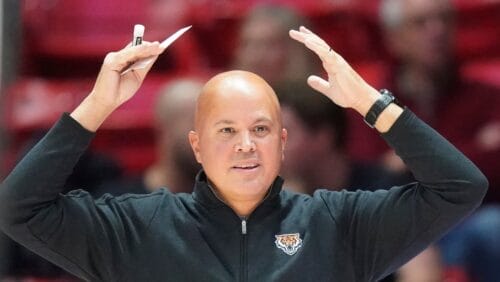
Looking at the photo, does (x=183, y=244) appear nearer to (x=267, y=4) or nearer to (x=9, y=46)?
(x=9, y=46)

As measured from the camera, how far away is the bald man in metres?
2.60

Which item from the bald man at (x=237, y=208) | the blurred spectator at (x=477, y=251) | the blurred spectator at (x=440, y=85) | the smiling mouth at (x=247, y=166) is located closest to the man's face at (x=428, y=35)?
the blurred spectator at (x=440, y=85)

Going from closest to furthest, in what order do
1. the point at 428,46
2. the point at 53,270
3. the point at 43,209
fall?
the point at 43,209 < the point at 53,270 < the point at 428,46

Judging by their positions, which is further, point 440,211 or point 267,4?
point 267,4

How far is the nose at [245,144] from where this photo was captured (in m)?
2.61

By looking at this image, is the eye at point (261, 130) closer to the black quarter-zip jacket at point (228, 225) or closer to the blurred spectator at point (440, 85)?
the black quarter-zip jacket at point (228, 225)

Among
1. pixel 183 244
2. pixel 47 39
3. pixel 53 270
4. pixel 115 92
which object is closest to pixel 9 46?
pixel 115 92

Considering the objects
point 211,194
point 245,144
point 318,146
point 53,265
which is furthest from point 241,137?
point 318,146

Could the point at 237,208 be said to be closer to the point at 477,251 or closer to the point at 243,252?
the point at 243,252

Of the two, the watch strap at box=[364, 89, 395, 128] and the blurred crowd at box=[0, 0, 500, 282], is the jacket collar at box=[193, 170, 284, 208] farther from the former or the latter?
the blurred crowd at box=[0, 0, 500, 282]

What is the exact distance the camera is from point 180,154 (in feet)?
13.7

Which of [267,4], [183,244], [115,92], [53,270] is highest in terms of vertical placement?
[267,4]

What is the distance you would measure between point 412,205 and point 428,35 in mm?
2048

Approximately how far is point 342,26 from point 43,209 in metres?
2.78
